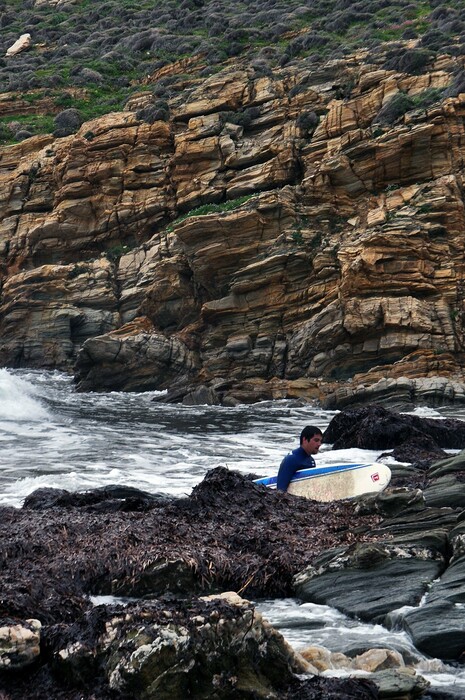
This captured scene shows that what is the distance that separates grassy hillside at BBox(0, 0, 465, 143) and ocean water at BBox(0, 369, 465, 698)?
52.8 ft

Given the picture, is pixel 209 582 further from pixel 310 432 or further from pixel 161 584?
pixel 310 432

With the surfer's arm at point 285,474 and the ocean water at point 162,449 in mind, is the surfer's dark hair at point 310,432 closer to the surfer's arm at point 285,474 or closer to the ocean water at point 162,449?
the surfer's arm at point 285,474

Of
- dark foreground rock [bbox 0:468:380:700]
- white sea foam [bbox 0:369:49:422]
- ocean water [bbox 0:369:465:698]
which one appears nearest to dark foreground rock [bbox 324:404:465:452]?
ocean water [bbox 0:369:465:698]

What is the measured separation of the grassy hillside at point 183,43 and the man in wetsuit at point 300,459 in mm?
23862

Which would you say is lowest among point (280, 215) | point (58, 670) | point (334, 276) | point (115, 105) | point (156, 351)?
point (58, 670)

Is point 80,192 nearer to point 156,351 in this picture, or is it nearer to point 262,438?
point 156,351

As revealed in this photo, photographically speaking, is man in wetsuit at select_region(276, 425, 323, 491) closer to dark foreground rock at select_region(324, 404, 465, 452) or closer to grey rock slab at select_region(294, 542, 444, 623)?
grey rock slab at select_region(294, 542, 444, 623)

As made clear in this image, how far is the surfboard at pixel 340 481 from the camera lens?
10531 mm

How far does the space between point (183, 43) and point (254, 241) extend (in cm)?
2468

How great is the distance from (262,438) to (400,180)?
1450 cm

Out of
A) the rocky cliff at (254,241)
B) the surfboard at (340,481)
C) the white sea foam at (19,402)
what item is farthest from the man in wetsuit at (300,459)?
the white sea foam at (19,402)

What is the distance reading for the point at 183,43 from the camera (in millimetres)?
50625

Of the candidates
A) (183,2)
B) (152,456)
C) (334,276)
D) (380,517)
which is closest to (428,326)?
(334,276)

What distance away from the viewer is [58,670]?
4945 mm
